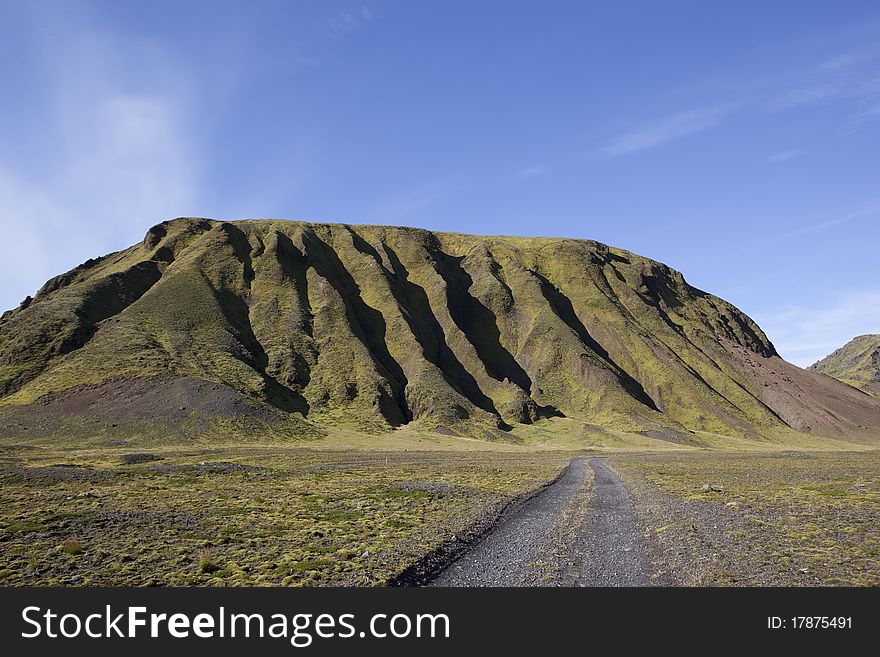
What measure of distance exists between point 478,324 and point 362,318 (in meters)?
39.3

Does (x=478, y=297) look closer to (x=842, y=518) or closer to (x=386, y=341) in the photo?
(x=386, y=341)

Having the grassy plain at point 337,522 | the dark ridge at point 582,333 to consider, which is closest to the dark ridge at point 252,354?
the grassy plain at point 337,522

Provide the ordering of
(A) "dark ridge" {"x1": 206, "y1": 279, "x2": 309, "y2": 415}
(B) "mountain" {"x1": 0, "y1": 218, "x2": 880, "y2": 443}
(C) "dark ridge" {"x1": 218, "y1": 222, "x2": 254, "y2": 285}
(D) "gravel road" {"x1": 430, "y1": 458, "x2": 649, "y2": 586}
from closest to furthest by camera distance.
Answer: (D) "gravel road" {"x1": 430, "y1": 458, "x2": 649, "y2": 586}, (B) "mountain" {"x1": 0, "y1": 218, "x2": 880, "y2": 443}, (A) "dark ridge" {"x1": 206, "y1": 279, "x2": 309, "y2": 415}, (C) "dark ridge" {"x1": 218, "y1": 222, "x2": 254, "y2": 285}

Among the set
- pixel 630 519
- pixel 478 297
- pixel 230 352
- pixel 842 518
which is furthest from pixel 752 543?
pixel 478 297

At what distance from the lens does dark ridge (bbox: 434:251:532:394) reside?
14288 cm

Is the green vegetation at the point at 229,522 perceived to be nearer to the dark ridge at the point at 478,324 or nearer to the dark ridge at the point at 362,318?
the dark ridge at the point at 362,318

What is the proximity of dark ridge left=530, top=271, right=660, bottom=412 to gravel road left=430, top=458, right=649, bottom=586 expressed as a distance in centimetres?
11712

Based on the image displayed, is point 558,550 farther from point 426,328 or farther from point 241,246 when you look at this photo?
point 241,246

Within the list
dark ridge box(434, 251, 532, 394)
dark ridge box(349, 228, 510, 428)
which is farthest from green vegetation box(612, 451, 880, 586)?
dark ridge box(434, 251, 532, 394)

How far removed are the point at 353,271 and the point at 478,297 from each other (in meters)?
41.9

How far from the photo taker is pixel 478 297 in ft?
542

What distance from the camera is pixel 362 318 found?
458ft

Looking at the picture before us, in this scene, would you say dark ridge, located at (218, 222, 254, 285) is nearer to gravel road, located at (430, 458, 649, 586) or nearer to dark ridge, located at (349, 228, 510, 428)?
dark ridge, located at (349, 228, 510, 428)

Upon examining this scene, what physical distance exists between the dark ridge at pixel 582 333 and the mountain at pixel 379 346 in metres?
0.84
